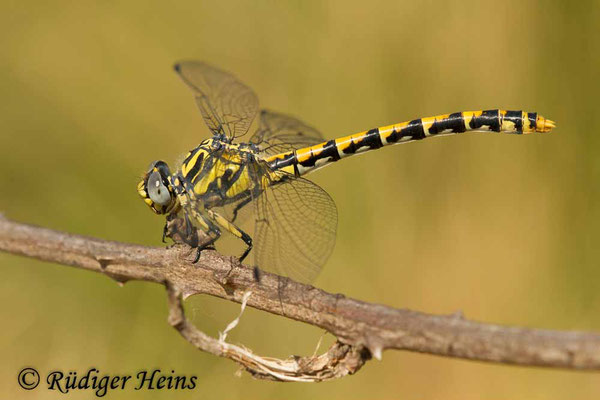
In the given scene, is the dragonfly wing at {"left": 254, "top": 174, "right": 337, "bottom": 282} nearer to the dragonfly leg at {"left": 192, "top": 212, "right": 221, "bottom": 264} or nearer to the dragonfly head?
the dragonfly leg at {"left": 192, "top": 212, "right": 221, "bottom": 264}

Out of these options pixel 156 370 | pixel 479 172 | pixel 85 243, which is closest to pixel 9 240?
pixel 85 243

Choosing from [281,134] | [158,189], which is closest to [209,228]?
[158,189]

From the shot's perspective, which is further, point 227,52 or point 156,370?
point 227,52

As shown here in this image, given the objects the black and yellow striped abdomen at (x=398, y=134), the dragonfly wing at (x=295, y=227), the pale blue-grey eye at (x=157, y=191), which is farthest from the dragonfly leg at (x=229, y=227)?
the black and yellow striped abdomen at (x=398, y=134)

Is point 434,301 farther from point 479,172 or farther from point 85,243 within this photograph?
point 85,243

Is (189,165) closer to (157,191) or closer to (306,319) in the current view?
(157,191)

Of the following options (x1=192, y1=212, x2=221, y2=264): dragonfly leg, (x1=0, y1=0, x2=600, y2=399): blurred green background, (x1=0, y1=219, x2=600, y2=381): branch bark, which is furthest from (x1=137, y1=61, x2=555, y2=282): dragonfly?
(x1=0, y1=0, x2=600, y2=399): blurred green background

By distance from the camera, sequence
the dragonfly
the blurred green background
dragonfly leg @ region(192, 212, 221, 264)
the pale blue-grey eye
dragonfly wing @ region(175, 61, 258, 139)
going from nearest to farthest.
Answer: dragonfly leg @ region(192, 212, 221, 264) < the dragonfly < the pale blue-grey eye < dragonfly wing @ region(175, 61, 258, 139) < the blurred green background
